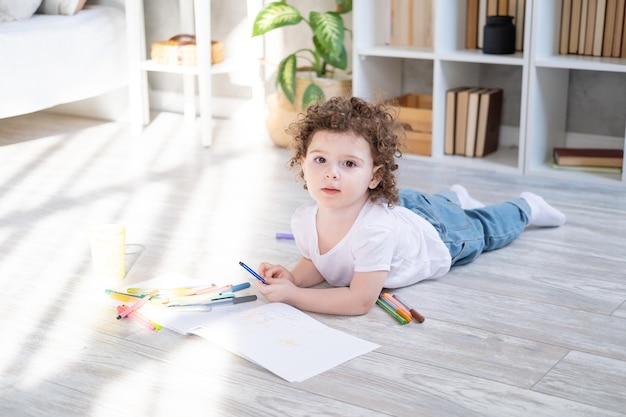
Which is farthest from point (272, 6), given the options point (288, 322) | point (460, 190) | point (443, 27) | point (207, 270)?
point (288, 322)

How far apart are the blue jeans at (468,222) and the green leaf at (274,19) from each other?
1.19 metres

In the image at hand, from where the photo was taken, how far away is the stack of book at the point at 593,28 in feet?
9.46

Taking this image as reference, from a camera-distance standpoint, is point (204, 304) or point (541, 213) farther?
point (541, 213)

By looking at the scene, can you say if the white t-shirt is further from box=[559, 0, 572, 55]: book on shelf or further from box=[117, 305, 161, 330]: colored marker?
box=[559, 0, 572, 55]: book on shelf

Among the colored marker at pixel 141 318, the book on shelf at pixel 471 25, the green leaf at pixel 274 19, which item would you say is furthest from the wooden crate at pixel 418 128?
the colored marker at pixel 141 318

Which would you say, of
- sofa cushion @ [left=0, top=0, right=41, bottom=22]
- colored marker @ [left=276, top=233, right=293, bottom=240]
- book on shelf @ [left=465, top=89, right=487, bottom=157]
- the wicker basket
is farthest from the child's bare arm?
sofa cushion @ [left=0, top=0, right=41, bottom=22]

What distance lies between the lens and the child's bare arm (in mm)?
1812

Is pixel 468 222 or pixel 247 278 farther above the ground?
pixel 468 222

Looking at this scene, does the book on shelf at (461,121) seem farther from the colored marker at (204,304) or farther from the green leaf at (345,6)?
the colored marker at (204,304)

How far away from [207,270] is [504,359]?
78 cm

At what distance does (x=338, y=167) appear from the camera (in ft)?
5.90

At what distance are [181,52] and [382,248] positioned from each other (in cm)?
187

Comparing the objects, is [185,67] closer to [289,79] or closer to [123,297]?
[289,79]

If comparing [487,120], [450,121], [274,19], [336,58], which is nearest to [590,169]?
[487,120]
